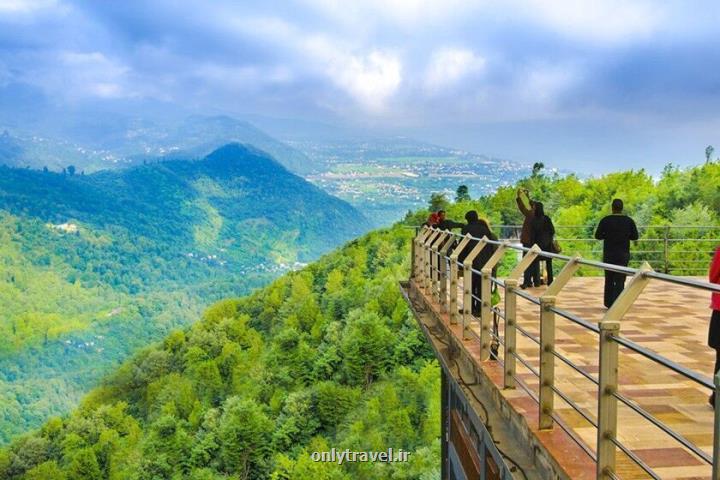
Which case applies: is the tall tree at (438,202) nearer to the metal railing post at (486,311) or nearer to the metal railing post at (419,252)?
the metal railing post at (419,252)

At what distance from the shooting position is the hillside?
155ft

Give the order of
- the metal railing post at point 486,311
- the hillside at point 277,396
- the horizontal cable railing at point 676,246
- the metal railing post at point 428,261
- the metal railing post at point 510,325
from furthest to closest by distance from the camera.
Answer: the hillside at point 277,396 < the horizontal cable railing at point 676,246 < the metal railing post at point 428,261 < the metal railing post at point 486,311 < the metal railing post at point 510,325

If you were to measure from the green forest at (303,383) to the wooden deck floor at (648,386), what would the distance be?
64.4 ft

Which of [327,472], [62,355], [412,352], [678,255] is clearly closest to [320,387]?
[412,352]

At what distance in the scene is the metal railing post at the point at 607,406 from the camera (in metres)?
3.04

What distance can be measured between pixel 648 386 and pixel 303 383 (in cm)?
5890

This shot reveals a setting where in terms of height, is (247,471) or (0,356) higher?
(247,471)

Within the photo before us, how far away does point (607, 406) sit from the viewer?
3.06 meters

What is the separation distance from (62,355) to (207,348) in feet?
252

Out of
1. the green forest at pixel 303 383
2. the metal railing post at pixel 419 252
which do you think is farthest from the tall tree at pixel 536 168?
the metal railing post at pixel 419 252

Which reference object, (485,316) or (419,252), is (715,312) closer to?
(485,316)

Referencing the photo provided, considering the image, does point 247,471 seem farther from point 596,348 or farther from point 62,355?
point 62,355

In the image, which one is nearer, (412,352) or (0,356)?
(412,352)

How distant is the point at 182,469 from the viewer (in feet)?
187
